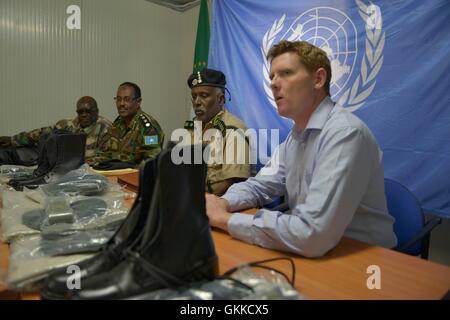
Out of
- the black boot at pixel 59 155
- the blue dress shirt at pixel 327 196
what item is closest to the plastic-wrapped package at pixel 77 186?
the black boot at pixel 59 155

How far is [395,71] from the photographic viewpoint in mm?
1904

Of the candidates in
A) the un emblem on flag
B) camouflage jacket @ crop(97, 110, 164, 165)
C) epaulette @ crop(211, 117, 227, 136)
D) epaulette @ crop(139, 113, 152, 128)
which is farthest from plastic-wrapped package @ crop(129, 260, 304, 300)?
epaulette @ crop(139, 113, 152, 128)

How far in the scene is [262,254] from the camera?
95 centimetres

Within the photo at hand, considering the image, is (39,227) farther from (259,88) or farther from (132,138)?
(259,88)

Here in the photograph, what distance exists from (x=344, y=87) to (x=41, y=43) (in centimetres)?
336

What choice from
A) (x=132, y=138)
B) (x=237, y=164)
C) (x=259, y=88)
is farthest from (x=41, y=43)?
(x=237, y=164)

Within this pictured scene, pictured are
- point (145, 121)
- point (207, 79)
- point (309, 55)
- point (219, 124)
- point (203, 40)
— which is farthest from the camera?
point (203, 40)

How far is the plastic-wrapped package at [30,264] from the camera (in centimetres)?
69

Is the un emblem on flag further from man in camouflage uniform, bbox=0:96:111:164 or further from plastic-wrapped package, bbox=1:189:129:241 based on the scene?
man in camouflage uniform, bbox=0:96:111:164

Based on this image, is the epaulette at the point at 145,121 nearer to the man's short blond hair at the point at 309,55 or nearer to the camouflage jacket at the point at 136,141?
the camouflage jacket at the point at 136,141

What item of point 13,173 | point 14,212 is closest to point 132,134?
point 13,173

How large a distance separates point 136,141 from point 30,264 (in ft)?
6.79

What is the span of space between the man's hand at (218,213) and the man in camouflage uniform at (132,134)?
1345 millimetres

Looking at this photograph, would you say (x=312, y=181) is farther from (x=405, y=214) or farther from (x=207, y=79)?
(x=207, y=79)
